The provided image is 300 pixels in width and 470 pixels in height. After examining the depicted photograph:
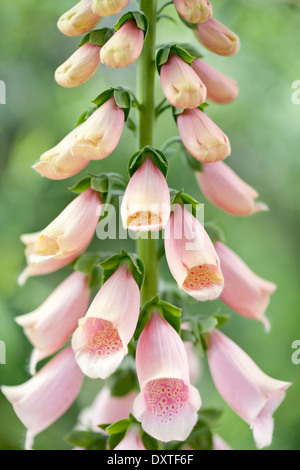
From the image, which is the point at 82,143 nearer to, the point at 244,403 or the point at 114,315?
the point at 114,315

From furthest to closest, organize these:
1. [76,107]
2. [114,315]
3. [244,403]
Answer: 1. [76,107]
2. [244,403]
3. [114,315]

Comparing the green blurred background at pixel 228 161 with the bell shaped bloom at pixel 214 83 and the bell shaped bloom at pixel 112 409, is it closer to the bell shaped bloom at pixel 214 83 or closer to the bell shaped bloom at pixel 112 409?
the bell shaped bloom at pixel 112 409

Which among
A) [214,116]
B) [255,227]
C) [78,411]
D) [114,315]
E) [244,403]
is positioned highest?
[214,116]

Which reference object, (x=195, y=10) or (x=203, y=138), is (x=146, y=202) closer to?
(x=203, y=138)

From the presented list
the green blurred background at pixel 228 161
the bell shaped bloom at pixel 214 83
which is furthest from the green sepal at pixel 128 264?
the green blurred background at pixel 228 161

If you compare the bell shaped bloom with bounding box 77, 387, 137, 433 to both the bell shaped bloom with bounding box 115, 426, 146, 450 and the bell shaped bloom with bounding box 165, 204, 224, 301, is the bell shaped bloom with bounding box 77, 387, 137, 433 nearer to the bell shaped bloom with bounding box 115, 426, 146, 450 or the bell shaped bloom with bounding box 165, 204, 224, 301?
the bell shaped bloom with bounding box 115, 426, 146, 450

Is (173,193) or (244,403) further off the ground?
(173,193)

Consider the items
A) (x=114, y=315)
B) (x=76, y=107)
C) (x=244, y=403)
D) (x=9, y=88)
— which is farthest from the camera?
(x=9, y=88)
